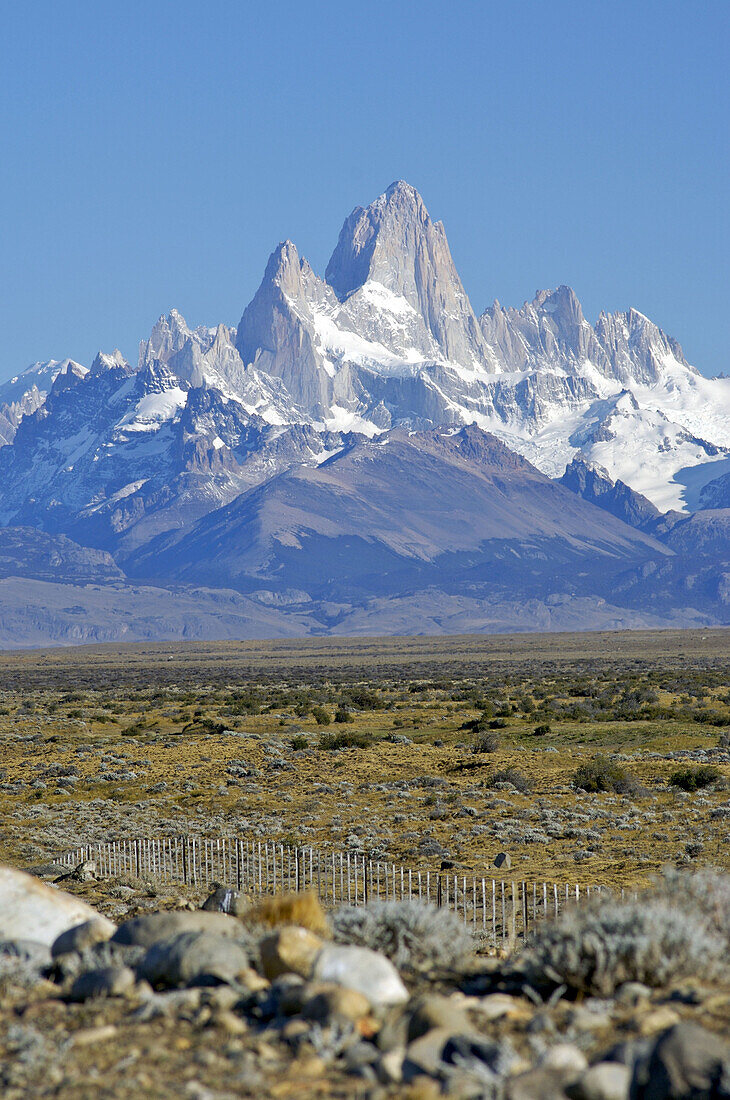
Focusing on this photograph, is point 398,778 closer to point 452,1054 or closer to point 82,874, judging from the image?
point 82,874

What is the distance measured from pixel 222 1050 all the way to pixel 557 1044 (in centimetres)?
219

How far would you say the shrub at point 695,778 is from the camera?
29469 millimetres

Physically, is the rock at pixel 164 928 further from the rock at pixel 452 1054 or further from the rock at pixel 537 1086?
the rock at pixel 537 1086

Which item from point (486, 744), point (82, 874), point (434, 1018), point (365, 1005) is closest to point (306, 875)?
point (82, 874)

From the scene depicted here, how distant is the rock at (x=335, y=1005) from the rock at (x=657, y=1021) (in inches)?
73.7

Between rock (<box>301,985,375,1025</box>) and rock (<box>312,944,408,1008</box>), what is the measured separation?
0.77 ft

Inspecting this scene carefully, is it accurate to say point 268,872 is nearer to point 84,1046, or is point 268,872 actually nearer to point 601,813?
point 601,813

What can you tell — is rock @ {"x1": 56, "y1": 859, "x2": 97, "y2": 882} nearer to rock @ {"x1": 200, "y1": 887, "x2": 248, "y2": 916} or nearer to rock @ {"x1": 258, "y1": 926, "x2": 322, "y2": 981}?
rock @ {"x1": 200, "y1": 887, "x2": 248, "y2": 916}

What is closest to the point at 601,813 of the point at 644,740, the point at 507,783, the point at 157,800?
the point at 507,783

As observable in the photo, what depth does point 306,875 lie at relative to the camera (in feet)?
67.0

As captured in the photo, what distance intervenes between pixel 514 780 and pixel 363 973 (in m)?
22.9

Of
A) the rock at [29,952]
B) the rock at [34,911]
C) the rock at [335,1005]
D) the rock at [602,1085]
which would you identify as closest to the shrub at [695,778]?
the rock at [34,911]

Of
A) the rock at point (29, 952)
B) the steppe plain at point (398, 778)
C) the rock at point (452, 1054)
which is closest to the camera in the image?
the rock at point (452, 1054)

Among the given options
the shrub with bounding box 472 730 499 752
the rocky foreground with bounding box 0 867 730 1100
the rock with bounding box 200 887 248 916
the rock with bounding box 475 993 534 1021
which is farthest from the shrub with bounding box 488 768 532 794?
the rock with bounding box 475 993 534 1021
